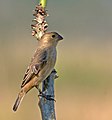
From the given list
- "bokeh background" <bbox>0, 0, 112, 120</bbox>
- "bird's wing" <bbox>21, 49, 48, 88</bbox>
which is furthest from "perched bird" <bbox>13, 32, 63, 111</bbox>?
"bokeh background" <bbox>0, 0, 112, 120</bbox>

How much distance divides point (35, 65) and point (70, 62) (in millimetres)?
3455

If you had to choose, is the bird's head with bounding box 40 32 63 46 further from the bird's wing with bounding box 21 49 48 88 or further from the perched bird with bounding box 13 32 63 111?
the bird's wing with bounding box 21 49 48 88

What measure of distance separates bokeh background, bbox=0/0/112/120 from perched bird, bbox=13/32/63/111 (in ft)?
4.85

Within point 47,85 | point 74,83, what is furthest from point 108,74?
point 47,85

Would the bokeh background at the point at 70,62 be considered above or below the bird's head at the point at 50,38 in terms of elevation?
above

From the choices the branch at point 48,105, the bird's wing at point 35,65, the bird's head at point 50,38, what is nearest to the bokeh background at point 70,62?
the bird's head at point 50,38

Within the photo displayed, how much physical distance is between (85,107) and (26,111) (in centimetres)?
56

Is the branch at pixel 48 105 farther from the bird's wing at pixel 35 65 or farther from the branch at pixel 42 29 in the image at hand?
the bird's wing at pixel 35 65

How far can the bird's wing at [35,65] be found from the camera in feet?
15.7

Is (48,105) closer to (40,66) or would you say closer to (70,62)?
(40,66)

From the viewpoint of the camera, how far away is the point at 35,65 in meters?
4.75

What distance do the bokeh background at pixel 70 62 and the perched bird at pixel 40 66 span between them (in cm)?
148

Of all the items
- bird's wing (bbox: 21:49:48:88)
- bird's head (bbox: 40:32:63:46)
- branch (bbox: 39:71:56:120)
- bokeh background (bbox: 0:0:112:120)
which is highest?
bokeh background (bbox: 0:0:112:120)

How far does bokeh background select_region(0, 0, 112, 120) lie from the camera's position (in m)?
6.82
